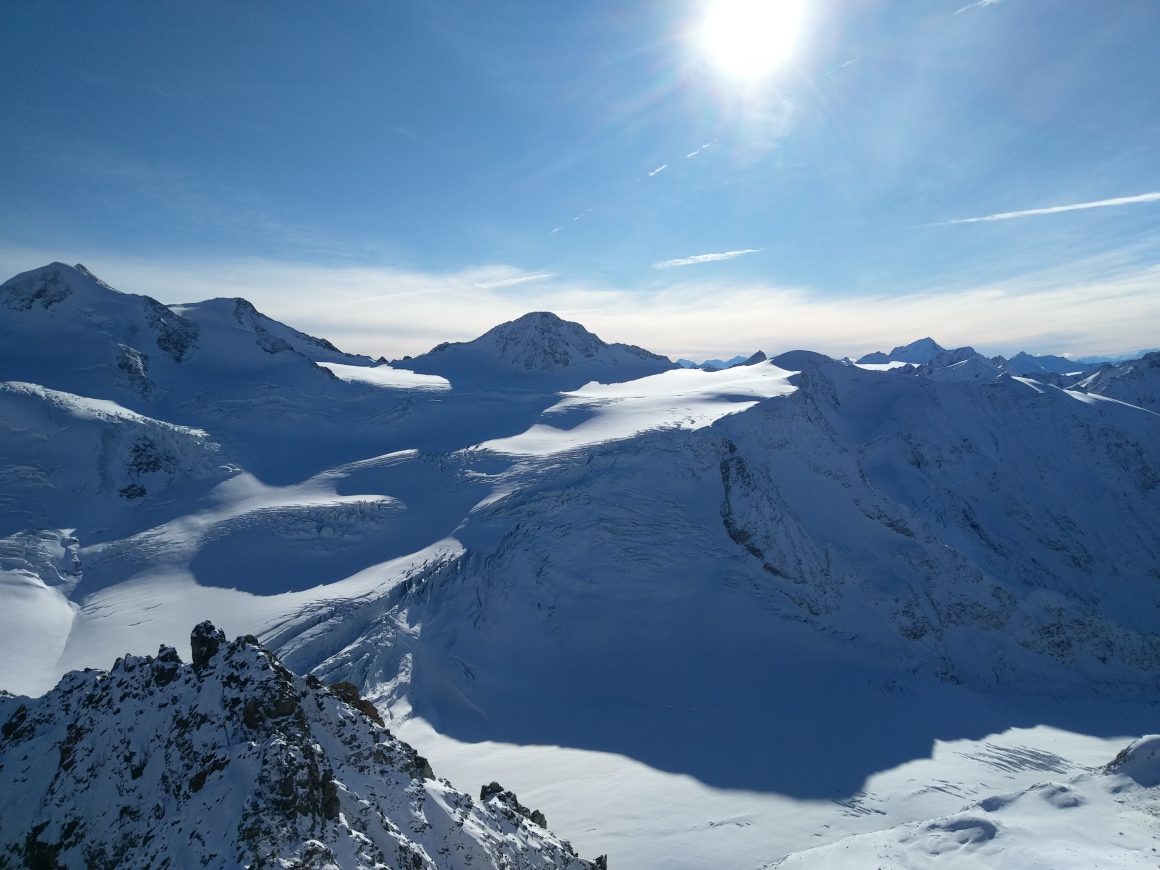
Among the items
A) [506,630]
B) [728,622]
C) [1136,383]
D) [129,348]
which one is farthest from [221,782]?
[1136,383]

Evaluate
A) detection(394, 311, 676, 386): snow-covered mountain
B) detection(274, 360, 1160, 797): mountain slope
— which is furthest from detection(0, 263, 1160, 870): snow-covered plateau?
detection(394, 311, 676, 386): snow-covered mountain

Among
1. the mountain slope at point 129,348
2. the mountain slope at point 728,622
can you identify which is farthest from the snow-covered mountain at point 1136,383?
the mountain slope at point 129,348

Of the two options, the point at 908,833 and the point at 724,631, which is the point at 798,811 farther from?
the point at 724,631

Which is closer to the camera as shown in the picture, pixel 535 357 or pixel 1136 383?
pixel 535 357

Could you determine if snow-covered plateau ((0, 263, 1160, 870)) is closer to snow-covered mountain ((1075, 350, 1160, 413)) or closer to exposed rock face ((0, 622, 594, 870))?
exposed rock face ((0, 622, 594, 870))

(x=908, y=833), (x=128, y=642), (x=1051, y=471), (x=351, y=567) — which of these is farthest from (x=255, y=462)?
(x=1051, y=471)

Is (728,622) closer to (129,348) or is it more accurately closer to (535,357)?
(535,357)
